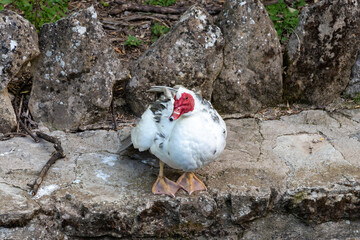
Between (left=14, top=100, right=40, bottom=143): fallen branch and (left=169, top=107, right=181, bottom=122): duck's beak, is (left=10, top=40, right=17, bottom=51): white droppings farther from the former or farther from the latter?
(left=169, top=107, right=181, bottom=122): duck's beak

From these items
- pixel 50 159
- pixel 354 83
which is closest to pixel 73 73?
pixel 50 159

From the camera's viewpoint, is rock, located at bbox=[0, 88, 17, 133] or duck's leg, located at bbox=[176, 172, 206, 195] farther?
rock, located at bbox=[0, 88, 17, 133]

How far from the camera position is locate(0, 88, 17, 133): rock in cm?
370

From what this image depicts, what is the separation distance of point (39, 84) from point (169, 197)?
60.8 inches

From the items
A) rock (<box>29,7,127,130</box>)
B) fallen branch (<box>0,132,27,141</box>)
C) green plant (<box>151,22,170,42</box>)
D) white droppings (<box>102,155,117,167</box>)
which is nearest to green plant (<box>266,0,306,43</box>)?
green plant (<box>151,22,170,42</box>)

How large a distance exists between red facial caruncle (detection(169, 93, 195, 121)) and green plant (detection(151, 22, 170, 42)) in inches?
72.9

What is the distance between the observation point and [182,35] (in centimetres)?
386

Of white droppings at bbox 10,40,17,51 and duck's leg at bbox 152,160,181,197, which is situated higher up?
white droppings at bbox 10,40,17,51

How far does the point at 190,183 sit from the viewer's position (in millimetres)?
3166

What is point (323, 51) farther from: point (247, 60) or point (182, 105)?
point (182, 105)

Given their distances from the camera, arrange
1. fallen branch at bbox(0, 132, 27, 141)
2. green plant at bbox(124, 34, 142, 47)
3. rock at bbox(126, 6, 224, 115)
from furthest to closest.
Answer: green plant at bbox(124, 34, 142, 47) < rock at bbox(126, 6, 224, 115) < fallen branch at bbox(0, 132, 27, 141)

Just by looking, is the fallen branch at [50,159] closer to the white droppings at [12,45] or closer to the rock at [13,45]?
the rock at [13,45]

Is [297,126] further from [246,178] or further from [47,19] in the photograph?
[47,19]

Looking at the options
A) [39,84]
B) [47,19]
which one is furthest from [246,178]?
[47,19]
